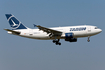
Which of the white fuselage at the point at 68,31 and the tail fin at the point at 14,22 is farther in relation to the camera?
the tail fin at the point at 14,22

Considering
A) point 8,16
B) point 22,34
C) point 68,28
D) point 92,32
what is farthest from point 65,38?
point 8,16

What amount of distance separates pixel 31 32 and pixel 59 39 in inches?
316

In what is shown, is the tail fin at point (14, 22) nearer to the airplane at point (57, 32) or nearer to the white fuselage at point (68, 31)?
the airplane at point (57, 32)

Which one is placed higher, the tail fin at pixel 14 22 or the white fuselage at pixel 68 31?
the tail fin at pixel 14 22

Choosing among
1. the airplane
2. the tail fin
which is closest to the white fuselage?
the airplane

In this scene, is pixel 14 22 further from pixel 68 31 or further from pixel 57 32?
pixel 68 31

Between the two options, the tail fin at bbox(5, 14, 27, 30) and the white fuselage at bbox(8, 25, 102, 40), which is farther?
the tail fin at bbox(5, 14, 27, 30)

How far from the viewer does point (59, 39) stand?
5538cm

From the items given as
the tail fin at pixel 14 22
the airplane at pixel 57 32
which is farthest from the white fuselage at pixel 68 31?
the tail fin at pixel 14 22

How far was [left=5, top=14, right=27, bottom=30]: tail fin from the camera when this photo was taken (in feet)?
180

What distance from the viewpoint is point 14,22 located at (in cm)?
5566

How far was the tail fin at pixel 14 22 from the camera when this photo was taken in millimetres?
54953

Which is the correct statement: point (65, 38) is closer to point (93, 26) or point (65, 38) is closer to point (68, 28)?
point (68, 28)

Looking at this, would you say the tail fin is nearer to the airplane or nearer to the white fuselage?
the airplane
